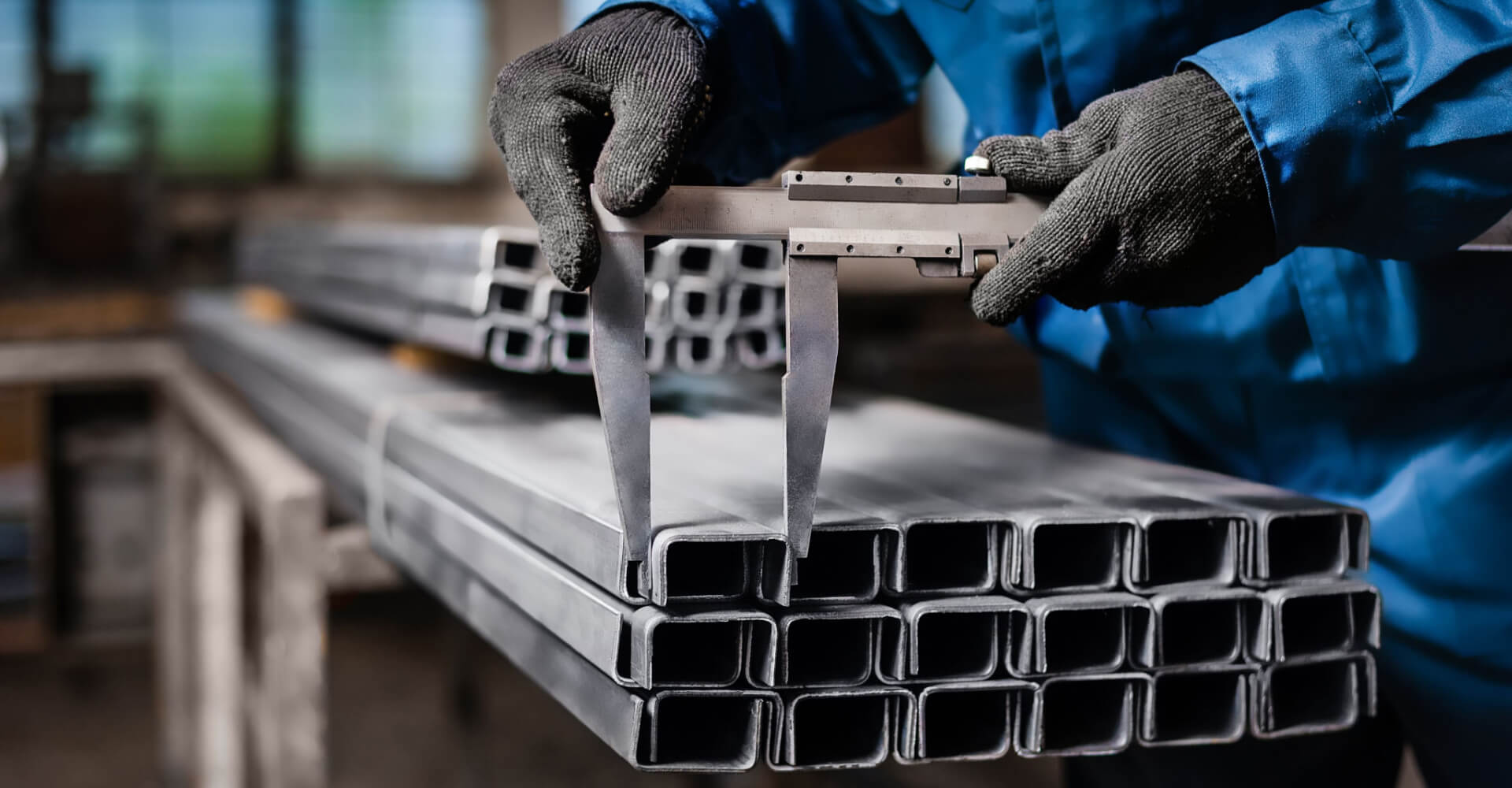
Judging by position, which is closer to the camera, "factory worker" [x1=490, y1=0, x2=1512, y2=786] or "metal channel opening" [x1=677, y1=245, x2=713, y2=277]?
"factory worker" [x1=490, y1=0, x2=1512, y2=786]

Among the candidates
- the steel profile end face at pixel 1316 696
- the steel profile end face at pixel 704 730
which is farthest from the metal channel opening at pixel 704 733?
the steel profile end face at pixel 1316 696

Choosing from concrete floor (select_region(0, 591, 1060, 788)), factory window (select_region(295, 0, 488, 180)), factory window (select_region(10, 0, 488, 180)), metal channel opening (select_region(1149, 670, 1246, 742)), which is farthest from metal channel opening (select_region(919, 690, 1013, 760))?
factory window (select_region(295, 0, 488, 180))

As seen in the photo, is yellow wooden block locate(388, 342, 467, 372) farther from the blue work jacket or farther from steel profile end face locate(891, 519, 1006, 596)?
steel profile end face locate(891, 519, 1006, 596)

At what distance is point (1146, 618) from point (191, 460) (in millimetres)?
2357

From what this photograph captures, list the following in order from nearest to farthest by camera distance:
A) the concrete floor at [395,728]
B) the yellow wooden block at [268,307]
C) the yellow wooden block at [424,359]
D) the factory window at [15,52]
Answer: the yellow wooden block at [424,359]
the yellow wooden block at [268,307]
the concrete floor at [395,728]
the factory window at [15,52]

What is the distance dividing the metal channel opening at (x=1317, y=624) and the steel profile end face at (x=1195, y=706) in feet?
0.15

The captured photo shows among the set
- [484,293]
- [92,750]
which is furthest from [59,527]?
[484,293]

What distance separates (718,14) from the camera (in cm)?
97

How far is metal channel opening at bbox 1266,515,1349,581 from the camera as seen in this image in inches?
33.1

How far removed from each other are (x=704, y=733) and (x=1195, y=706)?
33 cm

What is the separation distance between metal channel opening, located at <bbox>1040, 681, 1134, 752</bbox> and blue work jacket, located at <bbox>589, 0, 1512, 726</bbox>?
0.31m

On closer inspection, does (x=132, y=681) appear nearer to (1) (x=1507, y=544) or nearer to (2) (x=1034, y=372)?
(2) (x=1034, y=372)

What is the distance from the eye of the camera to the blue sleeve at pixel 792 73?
997 millimetres

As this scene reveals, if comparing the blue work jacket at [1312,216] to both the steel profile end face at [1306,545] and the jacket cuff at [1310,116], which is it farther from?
the steel profile end face at [1306,545]
